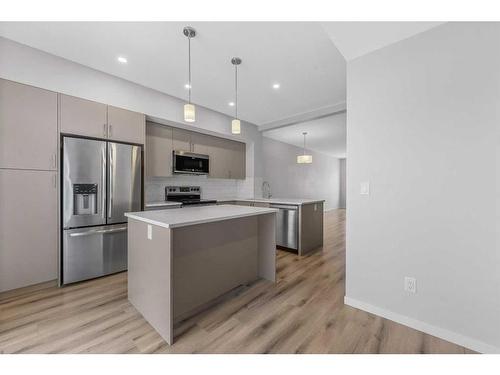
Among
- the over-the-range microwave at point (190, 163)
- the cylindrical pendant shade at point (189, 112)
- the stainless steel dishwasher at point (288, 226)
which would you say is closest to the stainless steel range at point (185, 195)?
the over-the-range microwave at point (190, 163)

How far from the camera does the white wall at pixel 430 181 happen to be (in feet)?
4.92

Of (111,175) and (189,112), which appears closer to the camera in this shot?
(189,112)

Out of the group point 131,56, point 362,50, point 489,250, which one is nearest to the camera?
point 489,250

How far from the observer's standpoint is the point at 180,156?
394cm

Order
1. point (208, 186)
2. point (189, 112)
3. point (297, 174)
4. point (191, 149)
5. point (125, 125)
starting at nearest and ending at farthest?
point (189, 112) → point (125, 125) → point (191, 149) → point (208, 186) → point (297, 174)

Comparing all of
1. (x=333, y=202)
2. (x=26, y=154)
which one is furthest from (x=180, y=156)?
(x=333, y=202)

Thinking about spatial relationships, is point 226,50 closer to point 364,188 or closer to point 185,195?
point 364,188

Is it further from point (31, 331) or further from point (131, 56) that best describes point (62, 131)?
point (31, 331)

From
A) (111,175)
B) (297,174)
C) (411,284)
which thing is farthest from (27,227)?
(297,174)

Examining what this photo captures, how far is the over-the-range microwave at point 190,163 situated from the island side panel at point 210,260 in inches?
76.3

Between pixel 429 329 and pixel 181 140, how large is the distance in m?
3.99

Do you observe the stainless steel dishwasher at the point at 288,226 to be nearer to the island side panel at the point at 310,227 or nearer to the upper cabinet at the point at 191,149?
the island side panel at the point at 310,227

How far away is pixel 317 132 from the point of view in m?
6.17

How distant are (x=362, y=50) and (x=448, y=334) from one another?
238 centimetres
